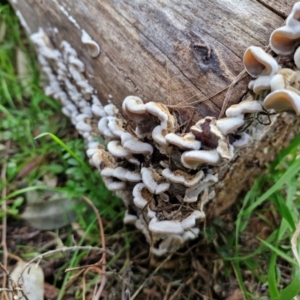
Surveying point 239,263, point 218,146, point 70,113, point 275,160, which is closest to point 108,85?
point 70,113

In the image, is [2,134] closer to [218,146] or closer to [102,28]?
[102,28]

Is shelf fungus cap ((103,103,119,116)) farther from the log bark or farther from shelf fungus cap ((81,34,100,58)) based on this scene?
shelf fungus cap ((81,34,100,58))

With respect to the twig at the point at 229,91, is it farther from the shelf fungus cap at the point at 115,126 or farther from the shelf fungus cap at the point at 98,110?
the shelf fungus cap at the point at 98,110

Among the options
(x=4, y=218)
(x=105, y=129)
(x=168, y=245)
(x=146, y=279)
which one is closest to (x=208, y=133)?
(x=105, y=129)

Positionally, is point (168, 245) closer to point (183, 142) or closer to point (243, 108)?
point (183, 142)

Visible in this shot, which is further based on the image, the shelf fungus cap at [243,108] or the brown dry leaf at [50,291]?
the brown dry leaf at [50,291]

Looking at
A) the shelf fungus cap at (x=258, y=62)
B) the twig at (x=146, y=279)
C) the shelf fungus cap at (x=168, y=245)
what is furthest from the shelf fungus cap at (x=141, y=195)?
the shelf fungus cap at (x=258, y=62)
